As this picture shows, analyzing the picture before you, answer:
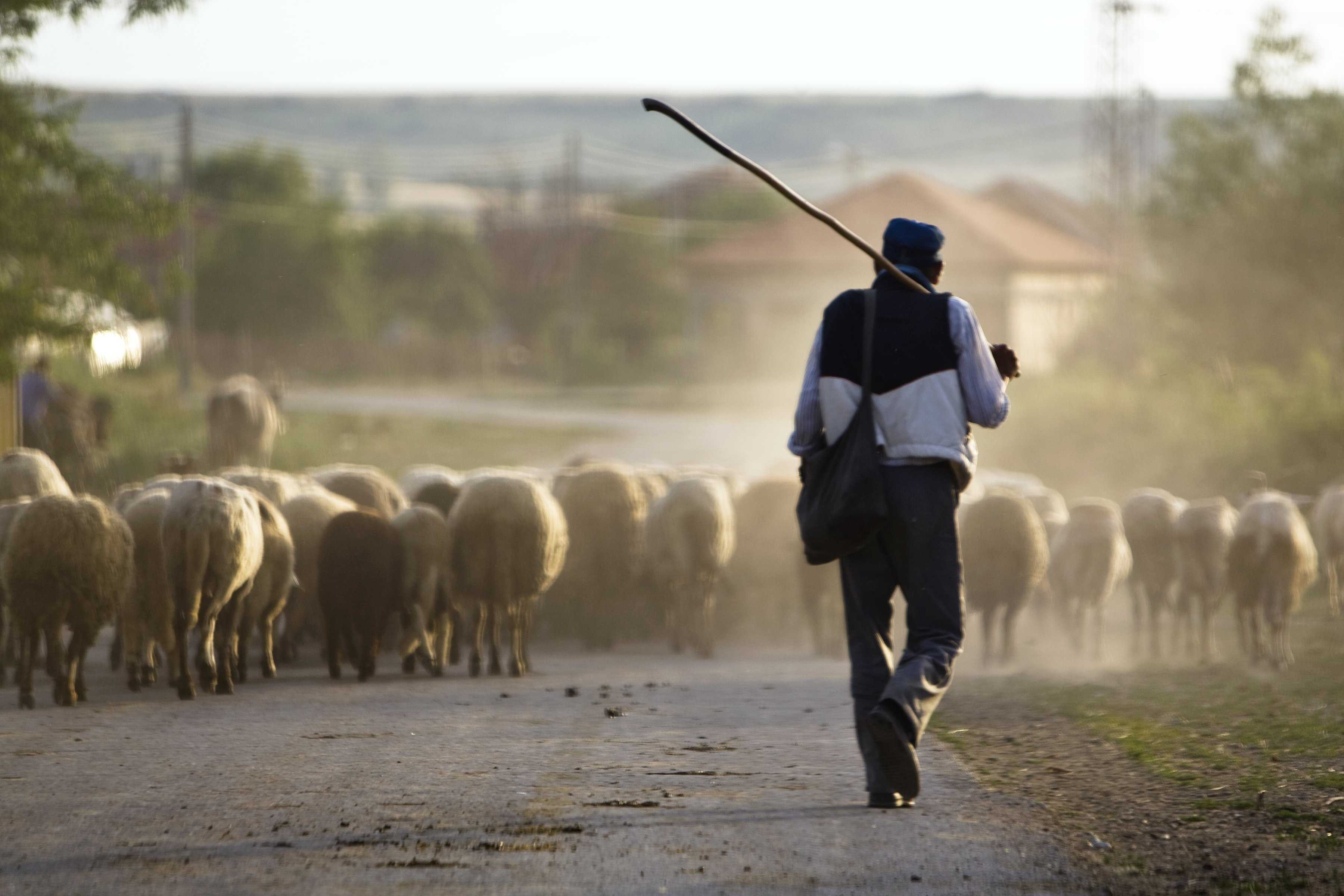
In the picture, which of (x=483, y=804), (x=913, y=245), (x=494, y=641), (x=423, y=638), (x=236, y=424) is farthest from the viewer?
(x=236, y=424)

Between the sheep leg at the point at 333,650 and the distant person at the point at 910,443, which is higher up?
the distant person at the point at 910,443

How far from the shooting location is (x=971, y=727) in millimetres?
8492

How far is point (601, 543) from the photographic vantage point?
13266 mm

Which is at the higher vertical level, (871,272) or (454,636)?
(871,272)

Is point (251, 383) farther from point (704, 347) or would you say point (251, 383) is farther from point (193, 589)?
point (704, 347)

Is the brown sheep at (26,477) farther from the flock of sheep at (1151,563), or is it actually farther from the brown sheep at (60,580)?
the flock of sheep at (1151,563)

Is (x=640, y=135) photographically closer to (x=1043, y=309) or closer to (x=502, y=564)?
(x=1043, y=309)

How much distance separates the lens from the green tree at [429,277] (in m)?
77.2

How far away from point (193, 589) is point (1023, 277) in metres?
45.4

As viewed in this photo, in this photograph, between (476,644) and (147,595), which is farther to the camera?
(476,644)

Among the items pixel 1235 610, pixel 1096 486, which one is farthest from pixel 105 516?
pixel 1096 486

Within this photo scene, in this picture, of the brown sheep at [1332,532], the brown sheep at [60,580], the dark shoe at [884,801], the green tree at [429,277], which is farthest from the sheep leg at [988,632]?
the green tree at [429,277]

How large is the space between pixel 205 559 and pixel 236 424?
1343 cm

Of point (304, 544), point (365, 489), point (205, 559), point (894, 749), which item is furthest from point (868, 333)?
point (365, 489)
